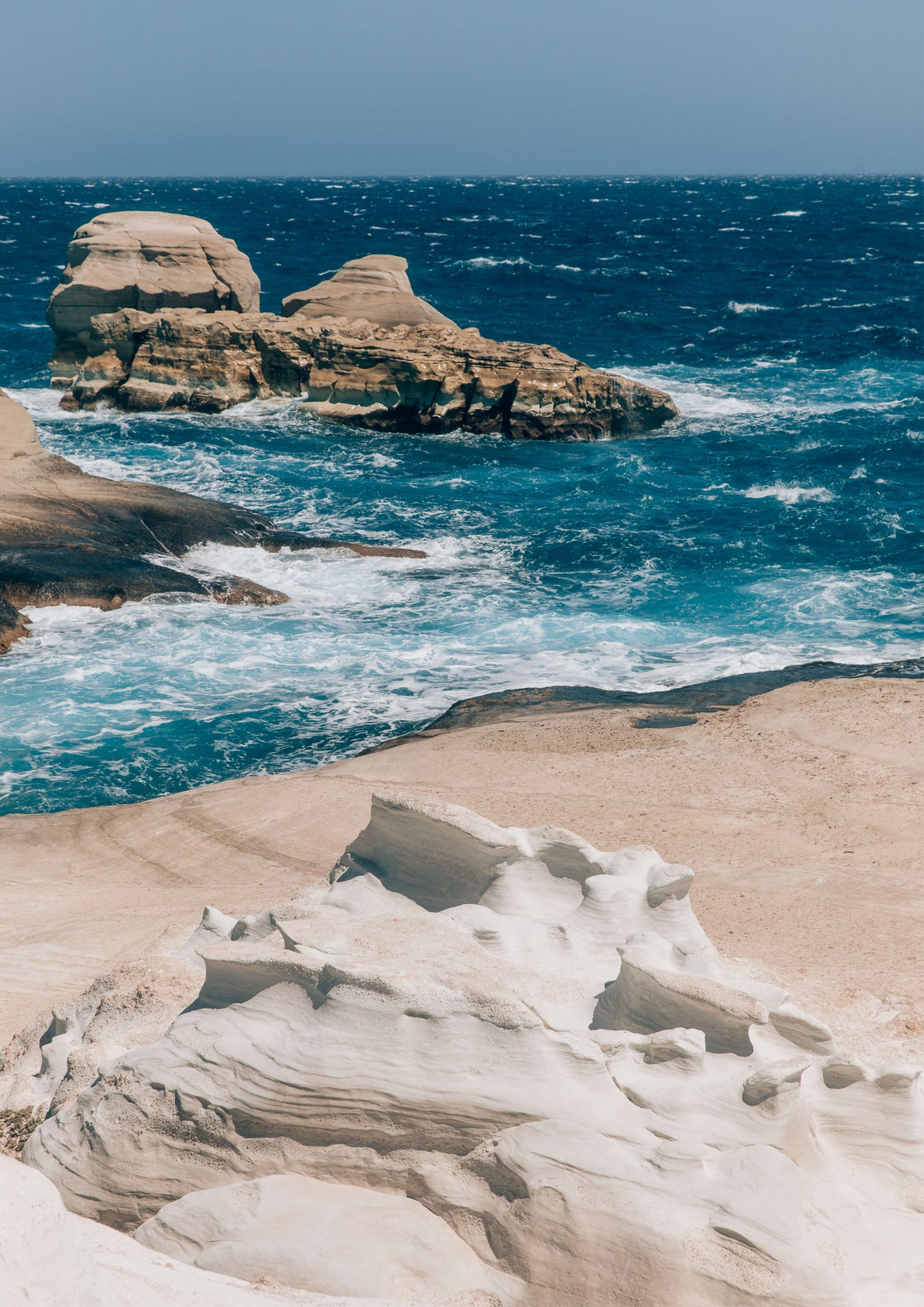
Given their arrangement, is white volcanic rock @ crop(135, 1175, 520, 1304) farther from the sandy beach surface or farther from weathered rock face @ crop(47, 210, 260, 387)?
weathered rock face @ crop(47, 210, 260, 387)

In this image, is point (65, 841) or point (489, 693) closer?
point (65, 841)

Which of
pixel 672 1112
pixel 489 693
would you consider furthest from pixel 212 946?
pixel 489 693

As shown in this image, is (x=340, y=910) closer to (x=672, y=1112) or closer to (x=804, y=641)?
(x=672, y=1112)

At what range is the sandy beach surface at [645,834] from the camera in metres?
8.08

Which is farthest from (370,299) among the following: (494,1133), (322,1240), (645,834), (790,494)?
(322,1240)

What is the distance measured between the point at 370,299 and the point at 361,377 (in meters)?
5.19

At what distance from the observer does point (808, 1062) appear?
4.95m

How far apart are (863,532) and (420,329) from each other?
56.6 feet

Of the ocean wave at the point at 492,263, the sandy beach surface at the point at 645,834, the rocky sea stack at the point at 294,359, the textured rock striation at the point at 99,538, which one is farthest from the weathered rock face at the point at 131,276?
the ocean wave at the point at 492,263

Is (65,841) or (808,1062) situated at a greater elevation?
(808,1062)

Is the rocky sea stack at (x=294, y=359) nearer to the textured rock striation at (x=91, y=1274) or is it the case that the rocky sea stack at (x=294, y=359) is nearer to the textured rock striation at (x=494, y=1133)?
the textured rock striation at (x=494, y=1133)

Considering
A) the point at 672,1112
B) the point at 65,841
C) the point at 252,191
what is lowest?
the point at 65,841

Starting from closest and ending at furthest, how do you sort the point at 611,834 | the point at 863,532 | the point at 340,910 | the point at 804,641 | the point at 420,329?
1. the point at 340,910
2. the point at 611,834
3. the point at 804,641
4. the point at 863,532
5. the point at 420,329

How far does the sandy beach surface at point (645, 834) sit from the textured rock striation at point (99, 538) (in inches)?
316
